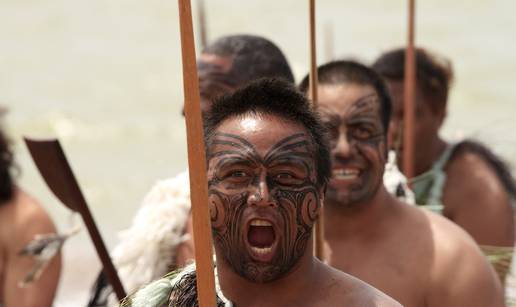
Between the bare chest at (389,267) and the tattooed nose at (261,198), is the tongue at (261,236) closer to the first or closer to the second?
the tattooed nose at (261,198)

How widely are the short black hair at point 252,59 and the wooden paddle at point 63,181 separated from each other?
32.4 inches

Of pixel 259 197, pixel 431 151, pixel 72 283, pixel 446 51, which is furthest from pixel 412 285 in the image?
pixel 446 51

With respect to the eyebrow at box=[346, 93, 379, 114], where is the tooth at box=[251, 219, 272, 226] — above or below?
above

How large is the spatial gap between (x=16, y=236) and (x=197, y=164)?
11.2 feet

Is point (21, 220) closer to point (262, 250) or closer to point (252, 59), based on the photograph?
point (252, 59)

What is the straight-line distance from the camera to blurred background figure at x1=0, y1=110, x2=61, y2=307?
22.0 feet

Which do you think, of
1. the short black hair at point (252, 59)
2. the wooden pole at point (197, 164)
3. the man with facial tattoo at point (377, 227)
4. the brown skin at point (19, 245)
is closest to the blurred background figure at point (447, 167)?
the short black hair at point (252, 59)

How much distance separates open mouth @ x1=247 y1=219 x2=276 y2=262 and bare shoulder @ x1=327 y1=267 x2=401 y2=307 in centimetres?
20

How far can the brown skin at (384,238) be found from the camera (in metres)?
5.11

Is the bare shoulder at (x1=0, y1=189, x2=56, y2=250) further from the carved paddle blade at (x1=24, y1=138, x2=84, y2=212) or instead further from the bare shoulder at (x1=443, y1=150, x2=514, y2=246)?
the bare shoulder at (x1=443, y1=150, x2=514, y2=246)

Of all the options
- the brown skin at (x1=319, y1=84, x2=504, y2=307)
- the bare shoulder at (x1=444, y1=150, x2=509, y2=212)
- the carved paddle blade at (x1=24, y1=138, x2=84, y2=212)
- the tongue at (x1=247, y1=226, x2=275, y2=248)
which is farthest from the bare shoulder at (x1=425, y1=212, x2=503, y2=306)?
the bare shoulder at (x1=444, y1=150, x2=509, y2=212)

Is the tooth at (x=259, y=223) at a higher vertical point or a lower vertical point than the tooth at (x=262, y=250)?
higher

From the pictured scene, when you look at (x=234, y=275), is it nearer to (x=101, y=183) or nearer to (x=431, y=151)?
(x=431, y=151)

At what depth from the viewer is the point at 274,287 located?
12.4 feet
